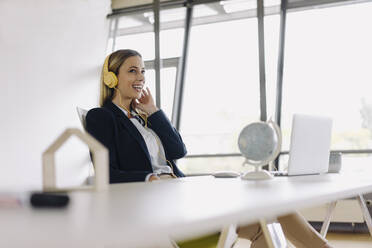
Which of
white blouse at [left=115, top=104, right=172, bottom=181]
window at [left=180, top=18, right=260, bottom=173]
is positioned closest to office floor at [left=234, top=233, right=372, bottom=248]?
window at [left=180, top=18, right=260, bottom=173]

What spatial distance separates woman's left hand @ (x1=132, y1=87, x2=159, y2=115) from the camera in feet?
8.45

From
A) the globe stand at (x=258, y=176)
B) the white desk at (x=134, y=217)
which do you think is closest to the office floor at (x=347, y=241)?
the globe stand at (x=258, y=176)

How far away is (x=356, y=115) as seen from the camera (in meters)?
4.84

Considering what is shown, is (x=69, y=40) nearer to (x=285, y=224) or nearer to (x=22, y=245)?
(x=285, y=224)

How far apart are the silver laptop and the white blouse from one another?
2.52 feet

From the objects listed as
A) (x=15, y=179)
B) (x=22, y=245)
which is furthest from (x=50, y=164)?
(x=15, y=179)

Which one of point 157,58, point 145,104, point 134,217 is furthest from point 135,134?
point 157,58

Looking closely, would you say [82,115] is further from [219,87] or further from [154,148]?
[219,87]

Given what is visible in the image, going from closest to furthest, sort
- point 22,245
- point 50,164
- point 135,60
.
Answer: point 22,245 < point 50,164 < point 135,60

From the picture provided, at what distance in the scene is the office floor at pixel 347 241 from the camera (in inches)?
156

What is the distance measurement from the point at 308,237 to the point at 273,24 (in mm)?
3707

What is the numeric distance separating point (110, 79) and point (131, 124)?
30 cm

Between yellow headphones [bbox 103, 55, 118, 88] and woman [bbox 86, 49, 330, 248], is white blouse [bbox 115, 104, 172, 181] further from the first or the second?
yellow headphones [bbox 103, 55, 118, 88]

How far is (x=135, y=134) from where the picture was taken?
7.54 ft
